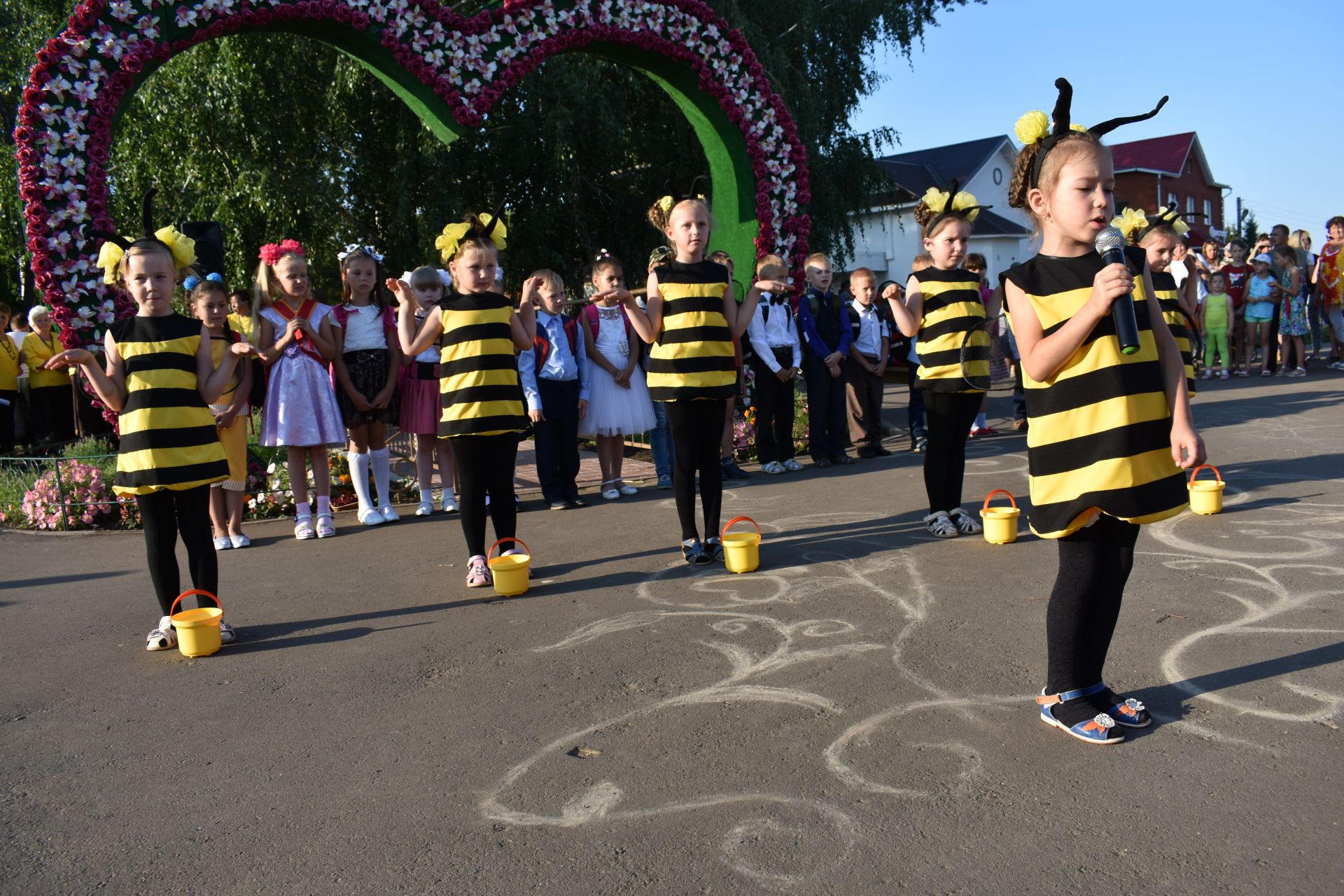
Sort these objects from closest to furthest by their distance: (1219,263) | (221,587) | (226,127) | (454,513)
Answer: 1. (221,587)
2. (454,513)
3. (226,127)
4. (1219,263)

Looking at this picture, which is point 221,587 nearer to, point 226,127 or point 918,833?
point 918,833

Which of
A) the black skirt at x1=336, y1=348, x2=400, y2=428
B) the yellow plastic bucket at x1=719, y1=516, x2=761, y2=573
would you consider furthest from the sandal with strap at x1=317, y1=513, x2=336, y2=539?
the yellow plastic bucket at x1=719, y1=516, x2=761, y2=573

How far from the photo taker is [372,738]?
3424mm

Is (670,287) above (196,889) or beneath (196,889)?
above

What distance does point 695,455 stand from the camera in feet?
18.2

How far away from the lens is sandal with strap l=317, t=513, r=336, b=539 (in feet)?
22.9

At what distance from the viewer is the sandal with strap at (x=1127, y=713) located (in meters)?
3.14

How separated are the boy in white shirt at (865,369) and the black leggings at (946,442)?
3.53 meters

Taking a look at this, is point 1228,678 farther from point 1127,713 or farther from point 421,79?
point 421,79

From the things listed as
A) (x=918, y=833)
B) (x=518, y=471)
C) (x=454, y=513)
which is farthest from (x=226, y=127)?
(x=918, y=833)

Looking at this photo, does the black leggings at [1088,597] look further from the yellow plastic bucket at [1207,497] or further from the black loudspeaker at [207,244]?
the black loudspeaker at [207,244]

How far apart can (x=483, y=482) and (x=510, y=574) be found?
1.84ft

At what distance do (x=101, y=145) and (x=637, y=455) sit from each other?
5391mm

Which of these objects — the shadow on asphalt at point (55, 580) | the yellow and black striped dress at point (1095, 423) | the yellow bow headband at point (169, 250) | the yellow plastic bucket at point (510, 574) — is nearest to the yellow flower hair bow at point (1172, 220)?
the yellow and black striped dress at point (1095, 423)
